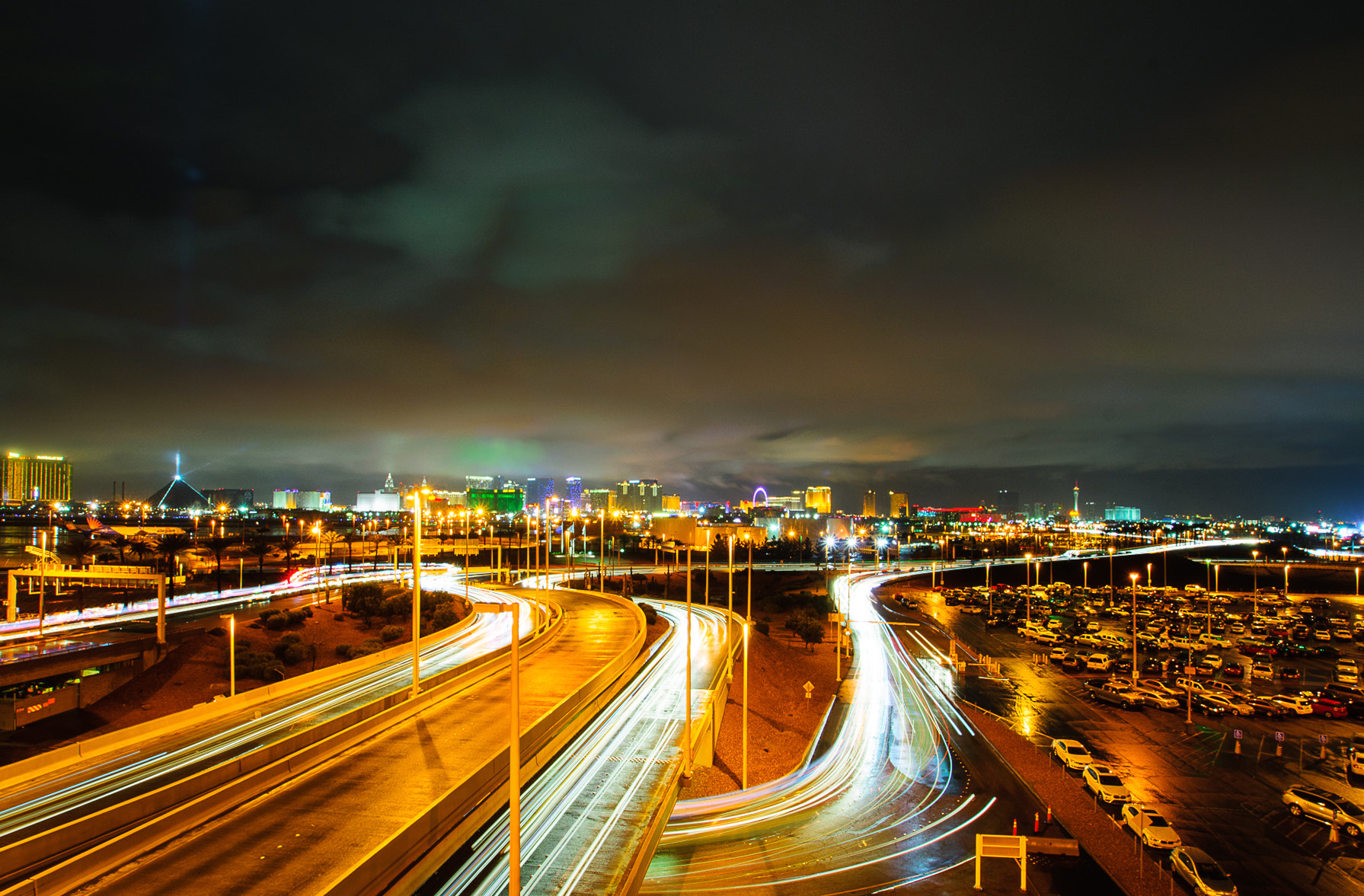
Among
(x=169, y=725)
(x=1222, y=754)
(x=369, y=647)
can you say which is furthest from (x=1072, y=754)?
(x=369, y=647)

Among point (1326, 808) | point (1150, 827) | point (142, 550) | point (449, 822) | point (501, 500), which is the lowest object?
point (501, 500)

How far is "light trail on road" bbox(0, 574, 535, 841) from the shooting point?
11.4m

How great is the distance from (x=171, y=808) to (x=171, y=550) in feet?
246

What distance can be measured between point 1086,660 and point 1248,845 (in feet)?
68.6

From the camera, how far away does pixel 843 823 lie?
17.3 metres

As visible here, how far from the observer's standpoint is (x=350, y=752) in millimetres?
13633

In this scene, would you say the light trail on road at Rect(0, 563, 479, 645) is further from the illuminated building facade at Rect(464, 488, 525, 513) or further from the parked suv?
the illuminated building facade at Rect(464, 488, 525, 513)

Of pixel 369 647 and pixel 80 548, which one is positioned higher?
pixel 80 548

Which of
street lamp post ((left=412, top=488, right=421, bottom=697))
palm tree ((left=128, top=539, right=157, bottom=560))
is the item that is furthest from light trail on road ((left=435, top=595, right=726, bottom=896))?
palm tree ((left=128, top=539, right=157, bottom=560))

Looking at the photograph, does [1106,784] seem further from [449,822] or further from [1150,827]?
[449,822]

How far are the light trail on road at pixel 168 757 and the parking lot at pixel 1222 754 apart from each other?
836 inches

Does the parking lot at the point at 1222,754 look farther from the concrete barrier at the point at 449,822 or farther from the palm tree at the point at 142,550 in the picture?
the palm tree at the point at 142,550

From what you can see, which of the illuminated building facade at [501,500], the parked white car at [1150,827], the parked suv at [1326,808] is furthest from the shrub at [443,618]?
the illuminated building facade at [501,500]

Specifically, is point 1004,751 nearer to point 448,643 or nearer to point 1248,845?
point 1248,845
